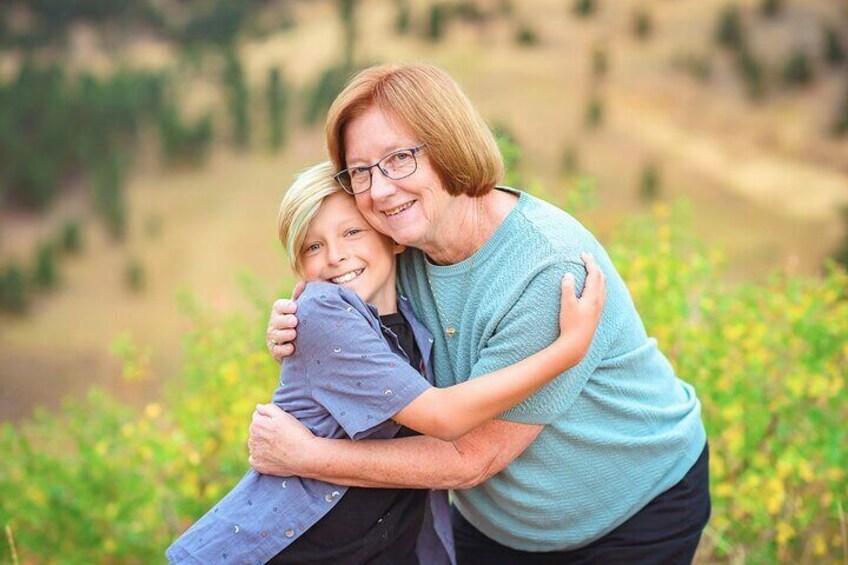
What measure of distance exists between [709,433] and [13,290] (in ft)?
18.9

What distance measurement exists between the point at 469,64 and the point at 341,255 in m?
5.91

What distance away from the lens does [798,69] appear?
7125 mm

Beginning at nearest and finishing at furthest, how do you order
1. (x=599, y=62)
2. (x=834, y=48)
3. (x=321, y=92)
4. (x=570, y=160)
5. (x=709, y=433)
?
(x=709, y=433)
(x=834, y=48)
(x=570, y=160)
(x=599, y=62)
(x=321, y=92)

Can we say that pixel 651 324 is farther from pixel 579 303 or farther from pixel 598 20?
pixel 598 20

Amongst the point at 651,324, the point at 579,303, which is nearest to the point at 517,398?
the point at 579,303

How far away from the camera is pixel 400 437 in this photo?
183cm

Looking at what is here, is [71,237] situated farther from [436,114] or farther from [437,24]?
[436,114]

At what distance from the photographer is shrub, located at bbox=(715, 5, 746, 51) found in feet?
23.7

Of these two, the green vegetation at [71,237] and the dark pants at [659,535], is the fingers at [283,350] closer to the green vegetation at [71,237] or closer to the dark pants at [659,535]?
the dark pants at [659,535]

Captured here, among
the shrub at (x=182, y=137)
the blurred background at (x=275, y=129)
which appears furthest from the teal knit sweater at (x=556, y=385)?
the shrub at (x=182, y=137)

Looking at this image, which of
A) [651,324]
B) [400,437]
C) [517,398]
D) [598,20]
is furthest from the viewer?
[598,20]

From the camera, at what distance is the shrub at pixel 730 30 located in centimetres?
722

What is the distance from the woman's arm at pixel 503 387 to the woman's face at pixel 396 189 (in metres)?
0.29

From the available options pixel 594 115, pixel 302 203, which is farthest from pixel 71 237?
pixel 302 203
